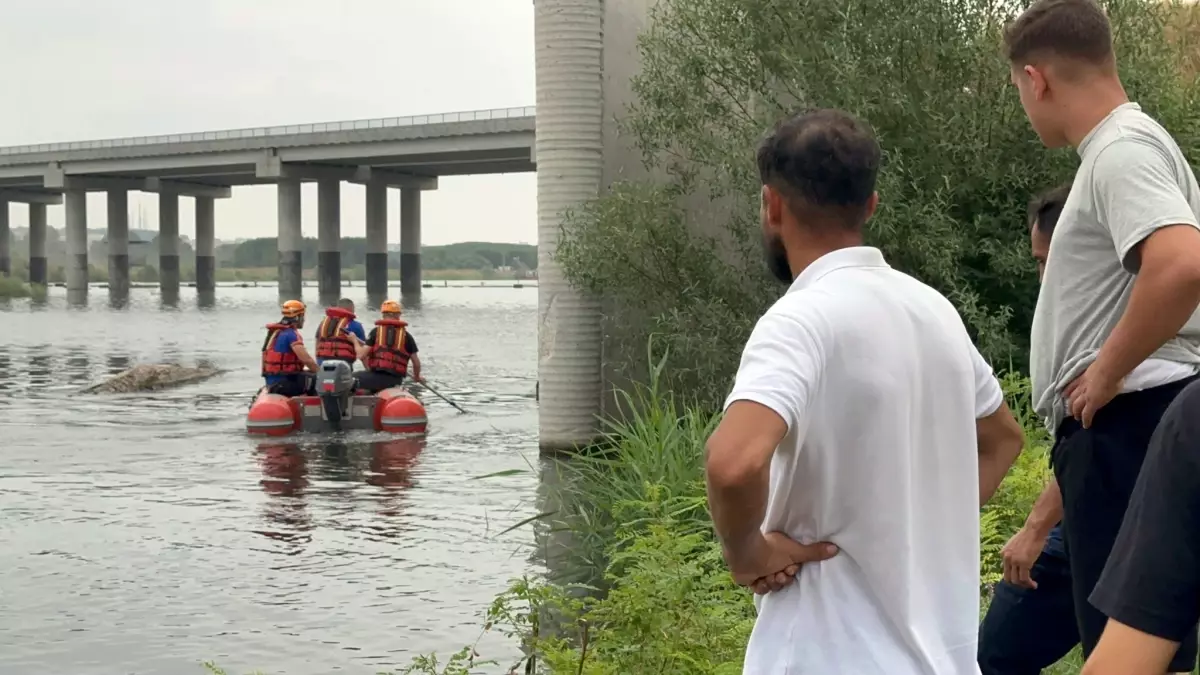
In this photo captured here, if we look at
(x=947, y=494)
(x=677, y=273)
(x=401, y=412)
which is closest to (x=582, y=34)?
(x=677, y=273)

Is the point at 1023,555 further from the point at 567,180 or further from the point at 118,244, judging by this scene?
the point at 118,244

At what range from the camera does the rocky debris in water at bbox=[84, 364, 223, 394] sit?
101 feet

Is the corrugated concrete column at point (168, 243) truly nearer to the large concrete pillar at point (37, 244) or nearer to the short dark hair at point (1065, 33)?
the large concrete pillar at point (37, 244)

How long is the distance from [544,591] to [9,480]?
13686mm

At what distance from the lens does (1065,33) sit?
356 cm

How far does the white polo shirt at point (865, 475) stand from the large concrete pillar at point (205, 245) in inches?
4225

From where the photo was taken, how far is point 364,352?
21.9 meters

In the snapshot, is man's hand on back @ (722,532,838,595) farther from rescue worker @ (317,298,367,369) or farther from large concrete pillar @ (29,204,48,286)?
large concrete pillar @ (29,204,48,286)

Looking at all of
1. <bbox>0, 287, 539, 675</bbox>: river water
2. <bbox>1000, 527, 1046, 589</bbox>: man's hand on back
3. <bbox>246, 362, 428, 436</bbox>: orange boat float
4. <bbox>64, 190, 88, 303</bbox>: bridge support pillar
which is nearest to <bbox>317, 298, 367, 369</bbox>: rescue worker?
<bbox>246, 362, 428, 436</bbox>: orange boat float

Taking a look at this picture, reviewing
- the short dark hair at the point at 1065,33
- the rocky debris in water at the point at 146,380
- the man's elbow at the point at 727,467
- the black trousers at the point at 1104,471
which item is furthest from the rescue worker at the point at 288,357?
the man's elbow at the point at 727,467

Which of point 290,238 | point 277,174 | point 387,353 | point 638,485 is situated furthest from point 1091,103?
point 290,238

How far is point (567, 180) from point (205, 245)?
100645 millimetres

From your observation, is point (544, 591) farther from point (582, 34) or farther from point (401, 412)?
point (401, 412)

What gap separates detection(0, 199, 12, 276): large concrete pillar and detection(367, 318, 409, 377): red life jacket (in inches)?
4110
